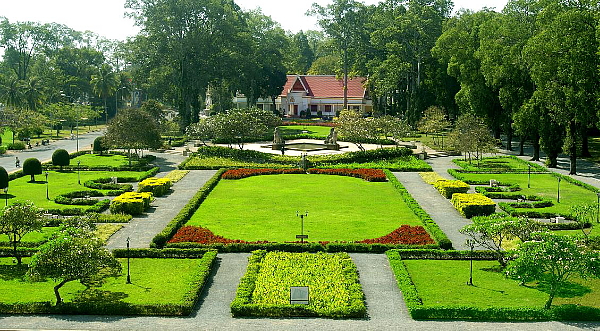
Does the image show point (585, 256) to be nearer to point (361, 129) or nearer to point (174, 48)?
point (361, 129)

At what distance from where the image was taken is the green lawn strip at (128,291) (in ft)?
81.0

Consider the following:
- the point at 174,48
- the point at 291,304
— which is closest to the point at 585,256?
the point at 291,304

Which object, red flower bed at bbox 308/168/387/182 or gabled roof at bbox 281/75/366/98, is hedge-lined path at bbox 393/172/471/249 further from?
gabled roof at bbox 281/75/366/98

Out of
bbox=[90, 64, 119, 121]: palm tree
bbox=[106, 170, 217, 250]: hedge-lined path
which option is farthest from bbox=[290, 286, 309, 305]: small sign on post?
bbox=[90, 64, 119, 121]: palm tree

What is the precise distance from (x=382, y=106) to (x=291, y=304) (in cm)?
8415

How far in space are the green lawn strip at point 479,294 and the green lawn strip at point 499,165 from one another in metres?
27.3

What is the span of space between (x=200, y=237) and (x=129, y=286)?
661 cm

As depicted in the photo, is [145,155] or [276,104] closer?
[145,155]

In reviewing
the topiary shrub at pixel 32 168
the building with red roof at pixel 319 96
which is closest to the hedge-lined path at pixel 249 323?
the topiary shrub at pixel 32 168

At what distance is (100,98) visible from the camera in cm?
11944

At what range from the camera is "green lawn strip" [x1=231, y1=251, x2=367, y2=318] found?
80.3 feet

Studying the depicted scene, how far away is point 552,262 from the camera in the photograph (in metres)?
24.4

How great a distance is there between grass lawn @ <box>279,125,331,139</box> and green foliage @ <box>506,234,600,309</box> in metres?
56.9

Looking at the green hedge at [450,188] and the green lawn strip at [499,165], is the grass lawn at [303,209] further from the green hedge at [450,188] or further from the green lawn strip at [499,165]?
the green lawn strip at [499,165]
